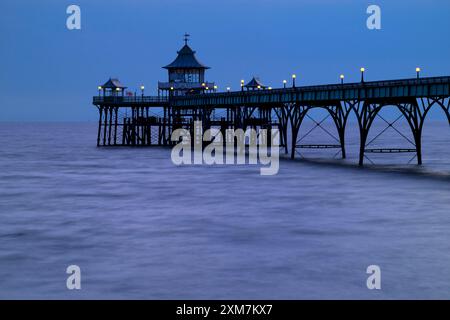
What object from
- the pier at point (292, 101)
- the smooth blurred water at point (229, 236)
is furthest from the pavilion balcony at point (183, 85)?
the smooth blurred water at point (229, 236)

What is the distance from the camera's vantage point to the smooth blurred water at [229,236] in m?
23.8

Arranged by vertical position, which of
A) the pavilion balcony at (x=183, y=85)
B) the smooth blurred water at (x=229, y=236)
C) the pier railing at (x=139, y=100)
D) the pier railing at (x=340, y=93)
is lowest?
the smooth blurred water at (x=229, y=236)

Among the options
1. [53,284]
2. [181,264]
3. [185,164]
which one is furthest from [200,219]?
[185,164]

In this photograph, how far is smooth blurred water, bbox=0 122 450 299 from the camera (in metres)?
23.8

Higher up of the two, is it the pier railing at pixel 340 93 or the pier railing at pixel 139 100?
the pier railing at pixel 139 100

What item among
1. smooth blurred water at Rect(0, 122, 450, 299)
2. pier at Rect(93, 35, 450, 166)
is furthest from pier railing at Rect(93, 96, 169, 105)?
smooth blurred water at Rect(0, 122, 450, 299)

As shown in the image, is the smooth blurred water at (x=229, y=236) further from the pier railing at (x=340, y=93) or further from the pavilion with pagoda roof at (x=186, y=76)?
the pavilion with pagoda roof at (x=186, y=76)

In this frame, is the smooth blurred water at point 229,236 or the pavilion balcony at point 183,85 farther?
the pavilion balcony at point 183,85

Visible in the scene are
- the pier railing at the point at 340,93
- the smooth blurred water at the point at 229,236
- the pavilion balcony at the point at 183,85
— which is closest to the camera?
the smooth blurred water at the point at 229,236

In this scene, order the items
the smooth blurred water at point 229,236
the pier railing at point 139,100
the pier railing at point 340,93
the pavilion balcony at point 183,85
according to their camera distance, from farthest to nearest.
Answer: the pavilion balcony at point 183,85, the pier railing at point 139,100, the pier railing at point 340,93, the smooth blurred water at point 229,236

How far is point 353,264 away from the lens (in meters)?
26.4

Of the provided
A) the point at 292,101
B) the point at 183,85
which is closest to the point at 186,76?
the point at 183,85

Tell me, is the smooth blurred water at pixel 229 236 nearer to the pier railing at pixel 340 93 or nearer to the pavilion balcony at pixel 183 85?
the pier railing at pixel 340 93
